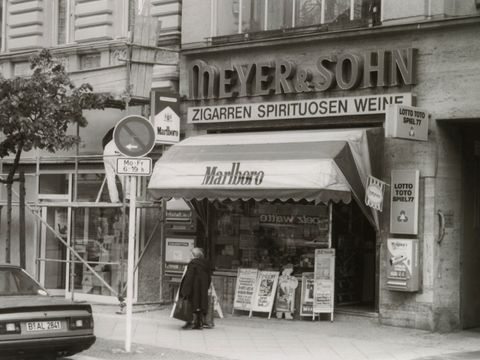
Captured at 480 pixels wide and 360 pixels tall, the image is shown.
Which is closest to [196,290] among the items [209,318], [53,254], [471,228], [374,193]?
[209,318]

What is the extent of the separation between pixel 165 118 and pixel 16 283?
6.02 m

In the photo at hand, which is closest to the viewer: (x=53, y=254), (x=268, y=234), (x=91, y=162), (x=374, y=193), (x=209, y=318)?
(x=374, y=193)

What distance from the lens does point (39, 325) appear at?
10.0m

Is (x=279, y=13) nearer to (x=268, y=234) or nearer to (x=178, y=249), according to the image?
(x=268, y=234)

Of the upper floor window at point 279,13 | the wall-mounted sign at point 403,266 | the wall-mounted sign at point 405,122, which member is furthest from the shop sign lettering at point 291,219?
the upper floor window at point 279,13

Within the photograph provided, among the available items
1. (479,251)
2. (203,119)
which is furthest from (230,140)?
(479,251)

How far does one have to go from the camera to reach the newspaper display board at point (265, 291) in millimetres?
15328

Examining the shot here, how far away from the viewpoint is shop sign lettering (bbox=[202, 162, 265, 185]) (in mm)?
14055

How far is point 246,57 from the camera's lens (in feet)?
52.9

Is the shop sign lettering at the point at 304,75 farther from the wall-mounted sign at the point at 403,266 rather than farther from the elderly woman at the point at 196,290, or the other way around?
the elderly woman at the point at 196,290

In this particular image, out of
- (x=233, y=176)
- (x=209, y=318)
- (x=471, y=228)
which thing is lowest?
(x=209, y=318)

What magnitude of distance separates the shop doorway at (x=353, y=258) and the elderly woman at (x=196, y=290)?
2.68 meters

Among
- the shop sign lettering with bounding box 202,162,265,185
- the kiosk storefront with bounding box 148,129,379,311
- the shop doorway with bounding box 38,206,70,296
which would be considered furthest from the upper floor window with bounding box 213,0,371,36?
the shop doorway with bounding box 38,206,70,296

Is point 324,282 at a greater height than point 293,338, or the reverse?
point 324,282
